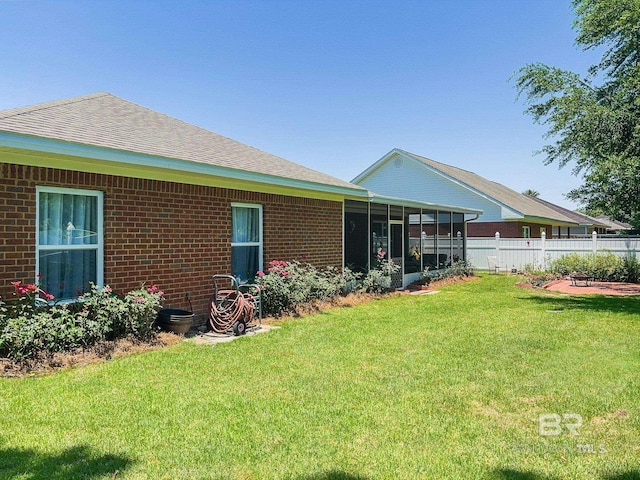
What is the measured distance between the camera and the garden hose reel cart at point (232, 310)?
7.63 m

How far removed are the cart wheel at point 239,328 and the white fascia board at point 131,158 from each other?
8.62 feet

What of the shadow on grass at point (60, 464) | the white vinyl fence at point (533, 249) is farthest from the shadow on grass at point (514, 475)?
the white vinyl fence at point (533, 249)

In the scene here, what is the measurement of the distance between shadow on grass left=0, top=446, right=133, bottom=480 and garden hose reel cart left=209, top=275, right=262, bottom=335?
4304 mm

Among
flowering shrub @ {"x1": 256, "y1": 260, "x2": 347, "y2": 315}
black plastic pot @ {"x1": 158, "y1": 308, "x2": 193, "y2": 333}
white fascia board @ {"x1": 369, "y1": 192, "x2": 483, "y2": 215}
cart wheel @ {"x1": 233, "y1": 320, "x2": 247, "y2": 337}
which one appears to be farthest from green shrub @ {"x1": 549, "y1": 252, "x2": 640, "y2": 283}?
black plastic pot @ {"x1": 158, "y1": 308, "x2": 193, "y2": 333}

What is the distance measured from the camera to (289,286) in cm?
946

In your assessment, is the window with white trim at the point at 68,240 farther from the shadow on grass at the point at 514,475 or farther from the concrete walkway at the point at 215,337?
the shadow on grass at the point at 514,475

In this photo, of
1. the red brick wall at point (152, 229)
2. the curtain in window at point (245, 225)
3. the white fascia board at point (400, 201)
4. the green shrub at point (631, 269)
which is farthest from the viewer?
the green shrub at point (631, 269)

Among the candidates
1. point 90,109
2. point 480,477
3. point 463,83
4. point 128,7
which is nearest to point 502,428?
point 480,477

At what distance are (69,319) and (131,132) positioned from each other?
11.8 ft

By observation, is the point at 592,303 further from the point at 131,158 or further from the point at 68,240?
the point at 68,240

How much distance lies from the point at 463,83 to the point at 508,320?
986 cm

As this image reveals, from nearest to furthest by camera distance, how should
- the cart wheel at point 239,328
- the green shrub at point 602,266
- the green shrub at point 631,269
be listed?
the cart wheel at point 239,328
the green shrub at point 631,269
the green shrub at point 602,266

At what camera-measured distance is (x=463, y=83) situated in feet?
51.6

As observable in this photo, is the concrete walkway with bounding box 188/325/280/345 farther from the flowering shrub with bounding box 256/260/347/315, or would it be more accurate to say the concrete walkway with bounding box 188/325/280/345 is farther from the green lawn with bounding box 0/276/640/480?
the flowering shrub with bounding box 256/260/347/315
